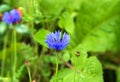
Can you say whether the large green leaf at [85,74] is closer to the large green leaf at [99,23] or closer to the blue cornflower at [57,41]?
the blue cornflower at [57,41]

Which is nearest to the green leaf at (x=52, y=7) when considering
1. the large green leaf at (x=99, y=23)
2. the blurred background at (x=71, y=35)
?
the blurred background at (x=71, y=35)

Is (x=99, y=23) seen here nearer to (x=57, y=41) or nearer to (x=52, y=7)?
(x=52, y=7)

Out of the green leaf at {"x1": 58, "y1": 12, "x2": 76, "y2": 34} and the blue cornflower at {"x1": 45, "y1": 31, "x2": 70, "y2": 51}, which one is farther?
the green leaf at {"x1": 58, "y1": 12, "x2": 76, "y2": 34}

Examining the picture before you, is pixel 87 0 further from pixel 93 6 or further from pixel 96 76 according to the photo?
pixel 96 76

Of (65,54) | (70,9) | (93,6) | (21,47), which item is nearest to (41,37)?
(65,54)

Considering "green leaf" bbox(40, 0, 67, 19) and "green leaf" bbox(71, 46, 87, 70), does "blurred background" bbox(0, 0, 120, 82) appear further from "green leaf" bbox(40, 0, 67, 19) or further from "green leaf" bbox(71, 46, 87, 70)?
"green leaf" bbox(71, 46, 87, 70)

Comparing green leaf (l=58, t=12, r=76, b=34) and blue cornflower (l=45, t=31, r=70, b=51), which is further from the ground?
green leaf (l=58, t=12, r=76, b=34)

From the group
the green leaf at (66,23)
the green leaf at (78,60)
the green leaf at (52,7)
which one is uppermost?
the green leaf at (52,7)

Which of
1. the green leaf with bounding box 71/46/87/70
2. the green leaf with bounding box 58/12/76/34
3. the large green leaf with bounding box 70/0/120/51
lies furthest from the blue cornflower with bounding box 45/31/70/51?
the large green leaf with bounding box 70/0/120/51

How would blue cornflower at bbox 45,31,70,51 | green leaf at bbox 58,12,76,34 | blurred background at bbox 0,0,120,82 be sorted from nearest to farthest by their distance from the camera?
blue cornflower at bbox 45,31,70,51 → green leaf at bbox 58,12,76,34 → blurred background at bbox 0,0,120,82
